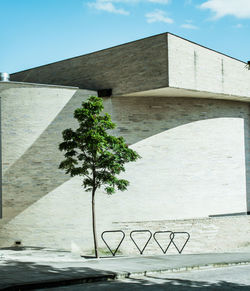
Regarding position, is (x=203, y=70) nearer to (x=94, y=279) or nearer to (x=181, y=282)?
(x=181, y=282)

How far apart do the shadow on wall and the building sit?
42 millimetres

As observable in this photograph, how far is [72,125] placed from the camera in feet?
61.9

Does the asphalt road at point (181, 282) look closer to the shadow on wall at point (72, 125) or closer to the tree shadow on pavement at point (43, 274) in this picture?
the tree shadow on pavement at point (43, 274)

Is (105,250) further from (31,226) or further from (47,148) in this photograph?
A: (47,148)

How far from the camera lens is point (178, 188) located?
68.2 feet

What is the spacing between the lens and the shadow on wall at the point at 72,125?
1816cm

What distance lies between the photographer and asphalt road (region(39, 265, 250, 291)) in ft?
31.7

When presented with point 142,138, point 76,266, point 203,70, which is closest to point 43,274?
point 76,266

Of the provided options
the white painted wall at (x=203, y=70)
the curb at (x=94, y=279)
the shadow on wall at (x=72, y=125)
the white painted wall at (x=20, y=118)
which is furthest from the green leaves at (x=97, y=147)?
the white painted wall at (x=203, y=70)

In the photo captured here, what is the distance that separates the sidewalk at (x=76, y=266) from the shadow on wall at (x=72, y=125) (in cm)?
284

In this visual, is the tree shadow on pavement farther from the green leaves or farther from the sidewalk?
the green leaves

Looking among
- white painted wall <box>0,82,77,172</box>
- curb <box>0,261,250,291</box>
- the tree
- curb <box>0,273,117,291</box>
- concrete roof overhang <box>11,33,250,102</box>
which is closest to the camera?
curb <box>0,273,117,291</box>

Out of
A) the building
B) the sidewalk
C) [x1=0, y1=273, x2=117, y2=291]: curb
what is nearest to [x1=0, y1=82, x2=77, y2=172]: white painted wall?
the building

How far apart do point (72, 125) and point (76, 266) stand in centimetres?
789
